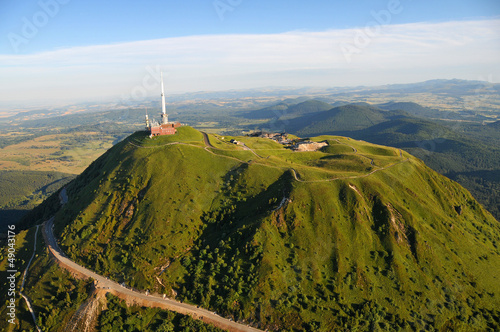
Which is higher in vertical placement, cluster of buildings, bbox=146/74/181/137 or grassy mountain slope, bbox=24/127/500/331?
cluster of buildings, bbox=146/74/181/137

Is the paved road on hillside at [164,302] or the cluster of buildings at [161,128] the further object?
the cluster of buildings at [161,128]

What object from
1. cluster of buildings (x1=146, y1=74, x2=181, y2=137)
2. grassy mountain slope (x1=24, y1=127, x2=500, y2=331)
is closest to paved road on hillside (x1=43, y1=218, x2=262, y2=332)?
grassy mountain slope (x1=24, y1=127, x2=500, y2=331)

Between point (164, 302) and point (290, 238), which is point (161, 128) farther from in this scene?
point (290, 238)

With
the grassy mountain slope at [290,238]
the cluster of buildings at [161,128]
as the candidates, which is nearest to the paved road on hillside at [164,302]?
the grassy mountain slope at [290,238]

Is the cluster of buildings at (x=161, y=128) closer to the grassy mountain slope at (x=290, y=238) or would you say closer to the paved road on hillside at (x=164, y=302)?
the grassy mountain slope at (x=290, y=238)

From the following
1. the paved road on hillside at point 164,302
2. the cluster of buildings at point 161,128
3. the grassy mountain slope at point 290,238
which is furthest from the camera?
the cluster of buildings at point 161,128

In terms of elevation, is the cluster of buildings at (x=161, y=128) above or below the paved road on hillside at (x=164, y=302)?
above

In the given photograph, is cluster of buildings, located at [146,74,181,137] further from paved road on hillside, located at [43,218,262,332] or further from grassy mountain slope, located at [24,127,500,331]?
paved road on hillside, located at [43,218,262,332]

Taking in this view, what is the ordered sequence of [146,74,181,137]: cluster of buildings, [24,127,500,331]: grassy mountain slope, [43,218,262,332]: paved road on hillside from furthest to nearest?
[146,74,181,137]: cluster of buildings → [24,127,500,331]: grassy mountain slope → [43,218,262,332]: paved road on hillside
